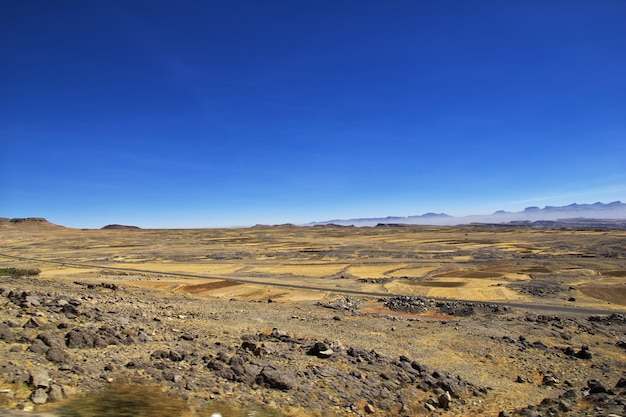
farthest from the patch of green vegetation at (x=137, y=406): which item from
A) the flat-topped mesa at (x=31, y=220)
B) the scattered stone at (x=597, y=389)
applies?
the flat-topped mesa at (x=31, y=220)

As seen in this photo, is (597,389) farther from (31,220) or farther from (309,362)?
(31,220)

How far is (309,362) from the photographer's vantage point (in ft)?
38.3

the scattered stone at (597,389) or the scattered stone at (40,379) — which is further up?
the scattered stone at (40,379)

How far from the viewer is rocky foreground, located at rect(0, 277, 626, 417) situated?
29.2ft

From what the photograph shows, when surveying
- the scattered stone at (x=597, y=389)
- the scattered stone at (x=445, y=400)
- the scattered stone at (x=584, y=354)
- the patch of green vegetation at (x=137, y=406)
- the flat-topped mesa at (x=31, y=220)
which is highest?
the flat-topped mesa at (x=31, y=220)

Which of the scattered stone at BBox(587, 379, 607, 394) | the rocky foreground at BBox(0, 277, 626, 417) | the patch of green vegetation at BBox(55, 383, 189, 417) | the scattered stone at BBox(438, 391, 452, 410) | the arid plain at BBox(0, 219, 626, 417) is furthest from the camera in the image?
the scattered stone at BBox(587, 379, 607, 394)

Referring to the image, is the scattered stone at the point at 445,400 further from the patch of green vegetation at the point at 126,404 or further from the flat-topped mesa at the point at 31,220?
the flat-topped mesa at the point at 31,220

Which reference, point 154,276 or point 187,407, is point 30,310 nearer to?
point 187,407

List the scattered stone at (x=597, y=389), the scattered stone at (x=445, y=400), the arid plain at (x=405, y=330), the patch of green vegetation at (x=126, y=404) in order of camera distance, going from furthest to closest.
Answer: the scattered stone at (x=597, y=389)
the scattered stone at (x=445, y=400)
the arid plain at (x=405, y=330)
the patch of green vegetation at (x=126, y=404)

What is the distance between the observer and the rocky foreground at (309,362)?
891 cm

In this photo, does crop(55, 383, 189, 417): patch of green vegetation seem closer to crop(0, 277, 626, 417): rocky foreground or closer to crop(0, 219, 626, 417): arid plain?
crop(0, 277, 626, 417): rocky foreground

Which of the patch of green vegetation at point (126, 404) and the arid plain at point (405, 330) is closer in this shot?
the patch of green vegetation at point (126, 404)

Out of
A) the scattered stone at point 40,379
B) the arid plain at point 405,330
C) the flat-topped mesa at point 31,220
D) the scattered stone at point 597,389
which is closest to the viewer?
the scattered stone at point 40,379

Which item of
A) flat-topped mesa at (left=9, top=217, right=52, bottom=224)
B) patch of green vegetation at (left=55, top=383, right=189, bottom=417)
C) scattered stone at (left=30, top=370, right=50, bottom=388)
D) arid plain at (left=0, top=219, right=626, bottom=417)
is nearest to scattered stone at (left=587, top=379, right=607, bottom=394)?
arid plain at (left=0, top=219, right=626, bottom=417)
